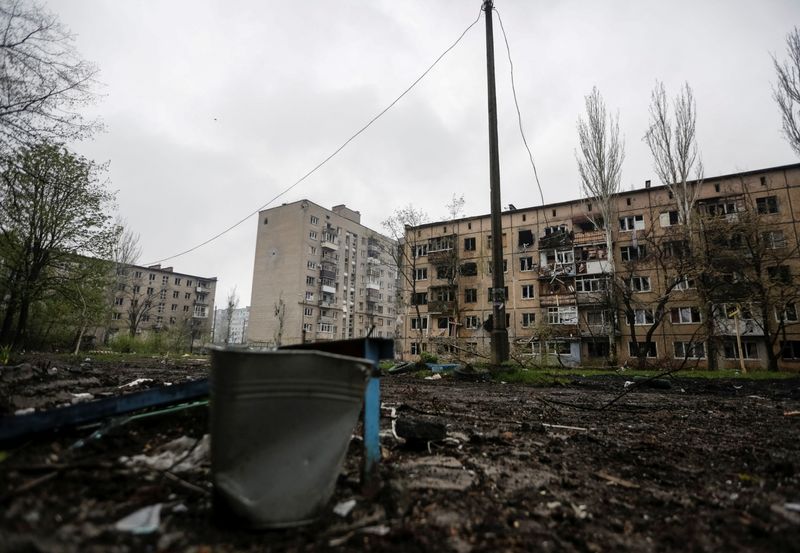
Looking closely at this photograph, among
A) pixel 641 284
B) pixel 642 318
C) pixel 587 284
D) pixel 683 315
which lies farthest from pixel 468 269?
pixel 683 315

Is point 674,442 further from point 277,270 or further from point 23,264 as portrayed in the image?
point 277,270

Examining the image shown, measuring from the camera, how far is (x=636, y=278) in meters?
32.1

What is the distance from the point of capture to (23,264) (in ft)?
58.9

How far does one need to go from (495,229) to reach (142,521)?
35.6 feet

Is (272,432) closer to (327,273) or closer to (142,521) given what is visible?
(142,521)

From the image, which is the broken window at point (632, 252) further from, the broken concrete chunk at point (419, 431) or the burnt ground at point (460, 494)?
the broken concrete chunk at point (419, 431)

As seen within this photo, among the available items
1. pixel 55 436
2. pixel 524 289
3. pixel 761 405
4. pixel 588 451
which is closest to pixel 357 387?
pixel 55 436

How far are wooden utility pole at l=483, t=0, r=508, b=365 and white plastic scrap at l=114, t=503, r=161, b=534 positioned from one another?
9.33m

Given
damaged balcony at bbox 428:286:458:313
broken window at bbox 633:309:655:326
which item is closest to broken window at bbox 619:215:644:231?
broken window at bbox 633:309:655:326

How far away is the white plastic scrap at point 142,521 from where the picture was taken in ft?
5.19

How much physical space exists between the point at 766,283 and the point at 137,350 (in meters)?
37.7

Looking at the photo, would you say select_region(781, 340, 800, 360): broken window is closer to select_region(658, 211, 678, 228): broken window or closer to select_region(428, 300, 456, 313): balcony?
select_region(658, 211, 678, 228): broken window

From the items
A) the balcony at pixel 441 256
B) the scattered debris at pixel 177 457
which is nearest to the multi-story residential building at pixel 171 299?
the balcony at pixel 441 256

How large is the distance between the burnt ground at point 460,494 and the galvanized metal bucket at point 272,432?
12 centimetres
